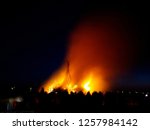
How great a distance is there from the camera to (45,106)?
19.1ft

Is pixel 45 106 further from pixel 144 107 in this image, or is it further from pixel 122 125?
pixel 122 125

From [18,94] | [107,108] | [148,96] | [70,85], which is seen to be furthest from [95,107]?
[70,85]

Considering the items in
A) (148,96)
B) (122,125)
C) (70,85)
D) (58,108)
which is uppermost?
(70,85)

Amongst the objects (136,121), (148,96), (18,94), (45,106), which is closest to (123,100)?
(148,96)

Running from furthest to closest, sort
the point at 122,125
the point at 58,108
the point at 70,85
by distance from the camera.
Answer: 1. the point at 70,85
2. the point at 58,108
3. the point at 122,125

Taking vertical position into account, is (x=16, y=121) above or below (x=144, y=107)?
below

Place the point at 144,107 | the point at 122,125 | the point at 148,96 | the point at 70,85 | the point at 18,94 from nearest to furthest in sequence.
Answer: the point at 122,125
the point at 144,107
the point at 148,96
the point at 18,94
the point at 70,85

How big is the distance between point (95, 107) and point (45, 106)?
85 cm

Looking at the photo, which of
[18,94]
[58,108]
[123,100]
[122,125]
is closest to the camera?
[122,125]

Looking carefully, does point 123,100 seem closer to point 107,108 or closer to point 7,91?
point 107,108

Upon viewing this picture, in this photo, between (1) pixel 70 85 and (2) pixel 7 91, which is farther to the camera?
(1) pixel 70 85

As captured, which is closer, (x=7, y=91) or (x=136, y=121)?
(x=136, y=121)

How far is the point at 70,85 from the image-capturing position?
1051 centimetres

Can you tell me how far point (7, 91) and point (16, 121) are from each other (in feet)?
14.9
